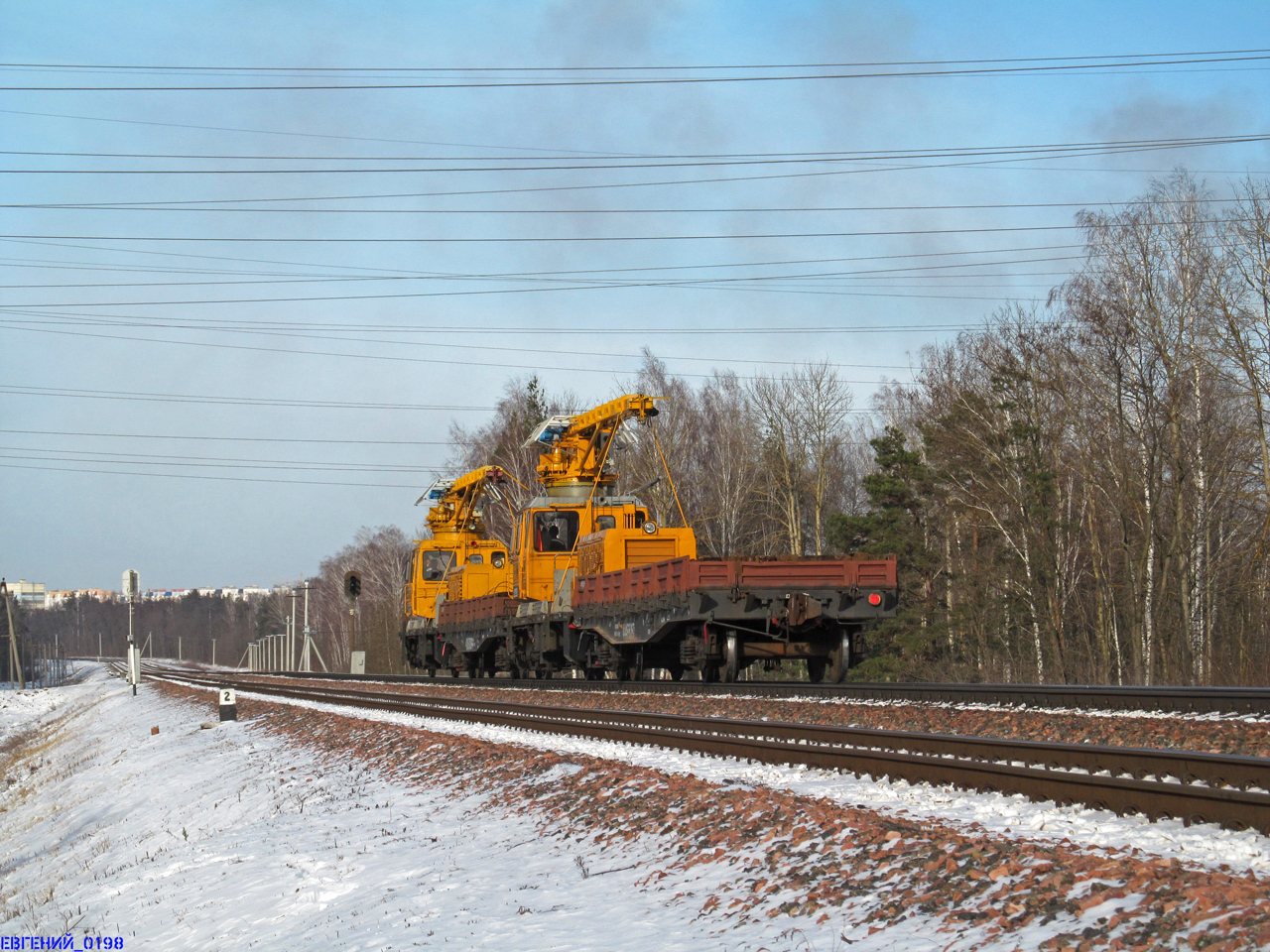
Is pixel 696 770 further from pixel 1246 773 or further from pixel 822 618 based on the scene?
pixel 822 618

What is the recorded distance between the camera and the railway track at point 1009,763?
6.72m

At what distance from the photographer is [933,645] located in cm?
3347

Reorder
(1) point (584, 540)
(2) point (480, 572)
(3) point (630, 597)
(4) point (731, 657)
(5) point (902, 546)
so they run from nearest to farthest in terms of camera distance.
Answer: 1. (4) point (731, 657)
2. (3) point (630, 597)
3. (1) point (584, 540)
4. (2) point (480, 572)
5. (5) point (902, 546)

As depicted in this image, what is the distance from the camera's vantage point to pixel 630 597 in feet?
64.1

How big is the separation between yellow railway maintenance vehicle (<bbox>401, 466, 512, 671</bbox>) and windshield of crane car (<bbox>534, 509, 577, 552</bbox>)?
6868mm

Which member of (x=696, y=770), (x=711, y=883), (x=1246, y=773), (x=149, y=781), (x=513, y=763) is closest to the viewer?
(x=711, y=883)

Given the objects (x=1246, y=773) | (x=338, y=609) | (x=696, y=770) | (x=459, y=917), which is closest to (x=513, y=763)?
(x=696, y=770)

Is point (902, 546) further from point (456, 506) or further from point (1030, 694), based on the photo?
point (1030, 694)

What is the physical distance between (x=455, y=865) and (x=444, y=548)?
27.6 meters

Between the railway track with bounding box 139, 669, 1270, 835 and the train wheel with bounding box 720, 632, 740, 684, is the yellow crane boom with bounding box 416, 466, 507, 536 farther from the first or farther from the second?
the railway track with bounding box 139, 669, 1270, 835

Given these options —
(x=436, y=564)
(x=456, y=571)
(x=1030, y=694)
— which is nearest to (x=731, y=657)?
(x=1030, y=694)

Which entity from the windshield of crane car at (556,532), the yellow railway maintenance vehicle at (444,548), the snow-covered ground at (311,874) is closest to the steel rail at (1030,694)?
the windshield of crane car at (556,532)

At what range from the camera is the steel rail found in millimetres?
12461

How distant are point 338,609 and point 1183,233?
94.6 meters
